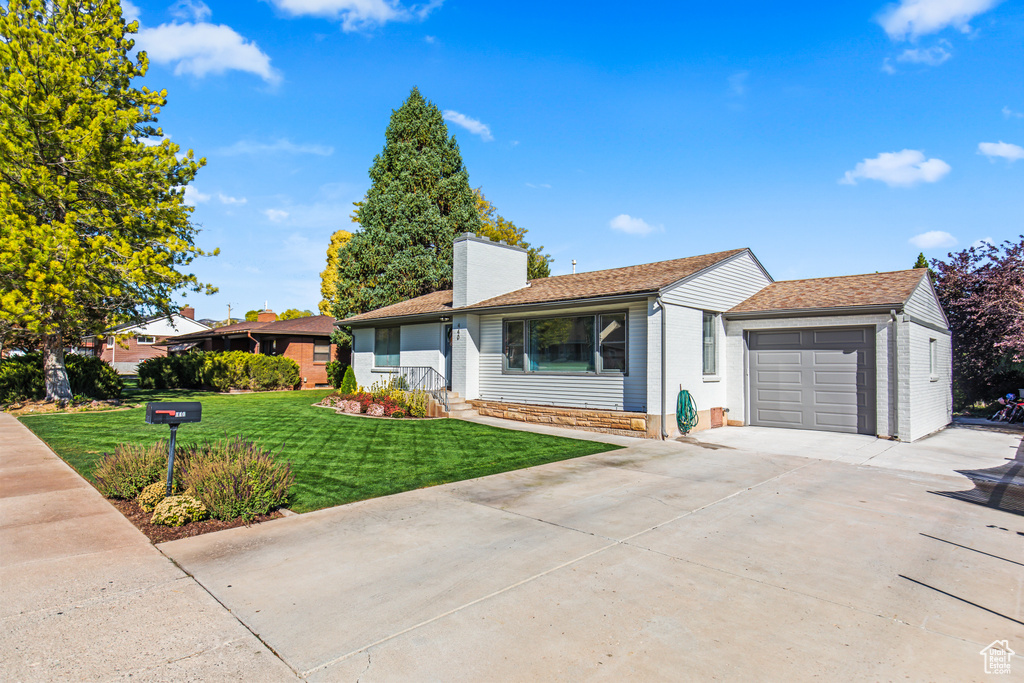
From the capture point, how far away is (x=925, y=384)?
41.6 feet

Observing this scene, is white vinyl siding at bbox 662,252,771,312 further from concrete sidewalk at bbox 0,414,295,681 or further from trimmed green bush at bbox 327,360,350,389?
trimmed green bush at bbox 327,360,350,389

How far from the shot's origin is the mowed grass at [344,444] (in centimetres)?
758

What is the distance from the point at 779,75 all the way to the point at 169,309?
20.1 m

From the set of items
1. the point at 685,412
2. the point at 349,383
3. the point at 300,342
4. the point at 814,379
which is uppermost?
the point at 300,342

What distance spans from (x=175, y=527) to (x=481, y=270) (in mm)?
11857

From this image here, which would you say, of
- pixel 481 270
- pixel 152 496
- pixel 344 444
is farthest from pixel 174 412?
pixel 481 270

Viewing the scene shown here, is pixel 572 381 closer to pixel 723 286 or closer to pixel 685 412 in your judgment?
pixel 685 412

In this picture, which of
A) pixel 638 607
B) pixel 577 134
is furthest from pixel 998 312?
pixel 638 607

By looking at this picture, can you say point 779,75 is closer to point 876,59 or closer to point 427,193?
point 876,59

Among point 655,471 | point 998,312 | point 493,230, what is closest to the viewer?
point 655,471

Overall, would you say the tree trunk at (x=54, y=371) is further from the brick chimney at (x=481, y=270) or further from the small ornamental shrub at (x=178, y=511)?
the small ornamental shrub at (x=178, y=511)

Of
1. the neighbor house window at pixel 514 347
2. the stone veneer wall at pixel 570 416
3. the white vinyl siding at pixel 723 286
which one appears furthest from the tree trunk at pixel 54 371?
the white vinyl siding at pixel 723 286

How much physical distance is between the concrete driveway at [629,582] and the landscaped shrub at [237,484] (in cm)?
40

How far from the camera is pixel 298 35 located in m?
13.1
